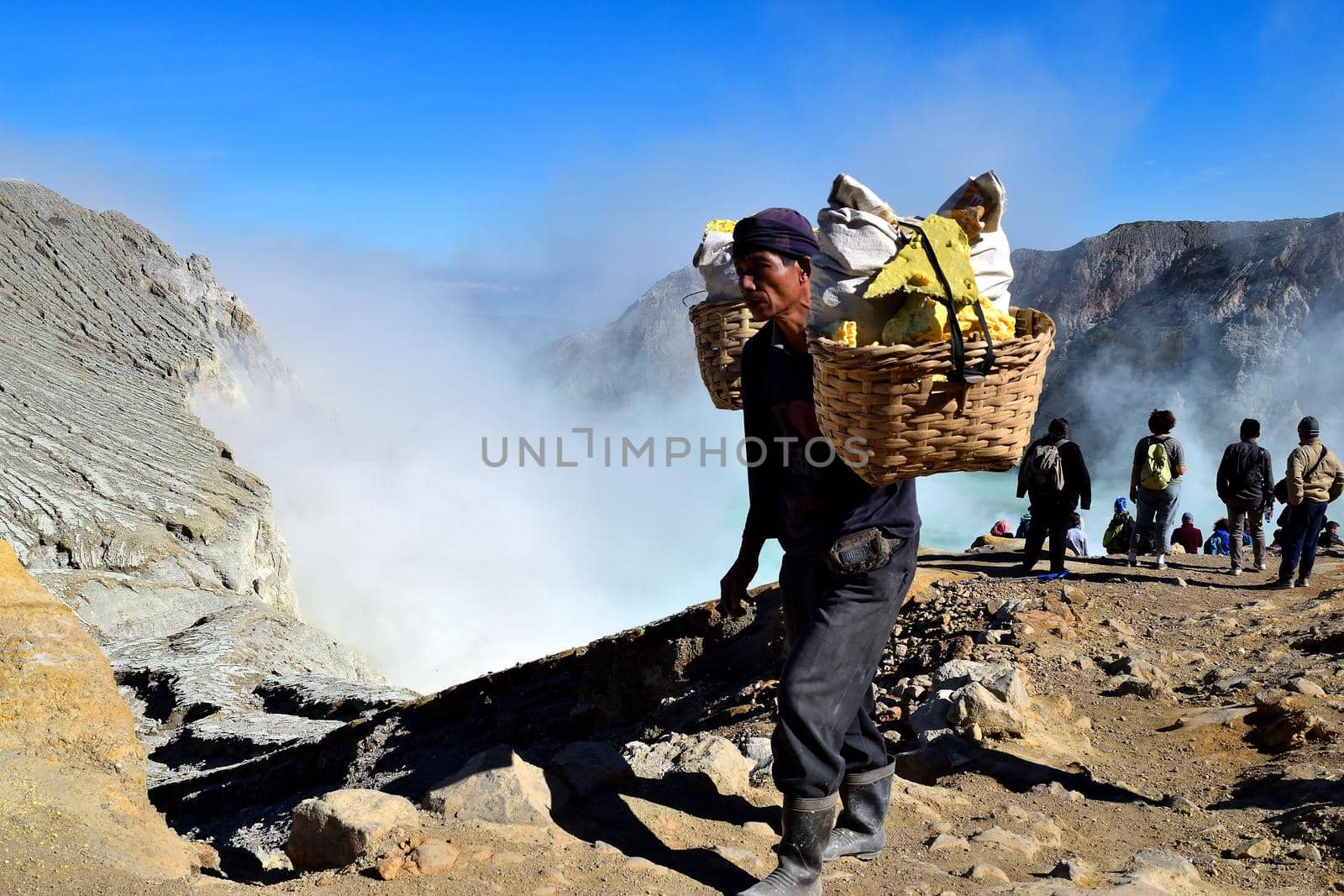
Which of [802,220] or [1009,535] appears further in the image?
[1009,535]

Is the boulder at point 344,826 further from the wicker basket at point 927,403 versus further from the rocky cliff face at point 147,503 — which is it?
the rocky cliff face at point 147,503

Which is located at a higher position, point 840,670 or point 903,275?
point 903,275

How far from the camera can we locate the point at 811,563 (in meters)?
2.83

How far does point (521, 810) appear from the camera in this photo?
3.05 metres

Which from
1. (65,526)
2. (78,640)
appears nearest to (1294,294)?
(65,526)

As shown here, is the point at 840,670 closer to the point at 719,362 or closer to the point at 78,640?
the point at 719,362

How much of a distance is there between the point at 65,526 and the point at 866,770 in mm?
10605

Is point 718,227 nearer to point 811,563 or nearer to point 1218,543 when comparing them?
point 811,563

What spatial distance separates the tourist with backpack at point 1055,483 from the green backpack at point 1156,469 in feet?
2.22

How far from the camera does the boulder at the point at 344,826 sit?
2797mm

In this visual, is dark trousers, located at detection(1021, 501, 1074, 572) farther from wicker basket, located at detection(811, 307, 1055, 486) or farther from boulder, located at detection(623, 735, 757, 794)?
wicker basket, located at detection(811, 307, 1055, 486)

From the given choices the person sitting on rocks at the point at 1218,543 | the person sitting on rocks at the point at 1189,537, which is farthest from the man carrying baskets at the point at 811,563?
the person sitting on rocks at the point at 1218,543

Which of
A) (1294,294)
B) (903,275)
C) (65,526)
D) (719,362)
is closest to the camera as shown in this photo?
(903,275)

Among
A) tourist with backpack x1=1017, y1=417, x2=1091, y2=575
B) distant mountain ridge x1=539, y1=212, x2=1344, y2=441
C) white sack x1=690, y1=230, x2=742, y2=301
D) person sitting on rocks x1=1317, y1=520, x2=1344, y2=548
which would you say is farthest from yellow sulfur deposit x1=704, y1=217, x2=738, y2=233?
distant mountain ridge x1=539, y1=212, x2=1344, y2=441
